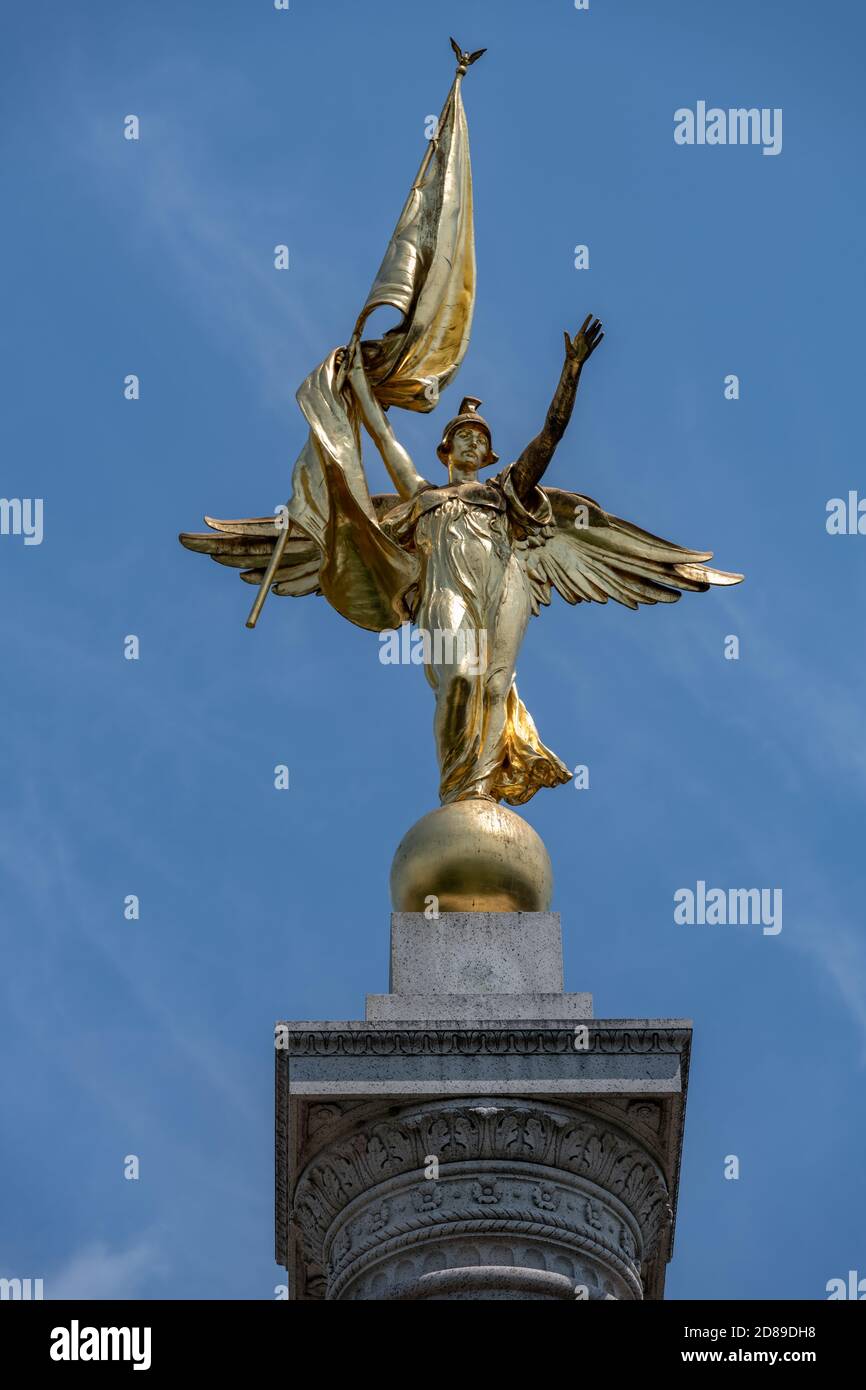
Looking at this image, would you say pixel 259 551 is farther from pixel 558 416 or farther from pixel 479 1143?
pixel 479 1143

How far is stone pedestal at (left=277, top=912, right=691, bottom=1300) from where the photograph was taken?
17.9m

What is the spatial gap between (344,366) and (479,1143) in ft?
23.2

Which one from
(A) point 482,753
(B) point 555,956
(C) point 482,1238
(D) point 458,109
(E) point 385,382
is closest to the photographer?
(C) point 482,1238

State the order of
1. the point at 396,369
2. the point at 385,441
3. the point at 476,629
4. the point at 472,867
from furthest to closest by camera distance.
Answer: the point at 396,369 < the point at 385,441 < the point at 476,629 < the point at 472,867

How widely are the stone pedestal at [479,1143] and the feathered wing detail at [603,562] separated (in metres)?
5.44

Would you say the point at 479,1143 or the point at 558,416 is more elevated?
the point at 558,416

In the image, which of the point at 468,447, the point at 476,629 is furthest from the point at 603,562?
the point at 476,629

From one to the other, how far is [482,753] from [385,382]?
11.9ft

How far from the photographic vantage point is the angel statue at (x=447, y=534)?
2128 centimetres

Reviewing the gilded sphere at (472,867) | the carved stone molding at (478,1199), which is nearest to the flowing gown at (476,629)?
the gilded sphere at (472,867)

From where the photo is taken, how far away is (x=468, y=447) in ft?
74.4

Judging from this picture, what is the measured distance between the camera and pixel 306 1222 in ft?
61.2
